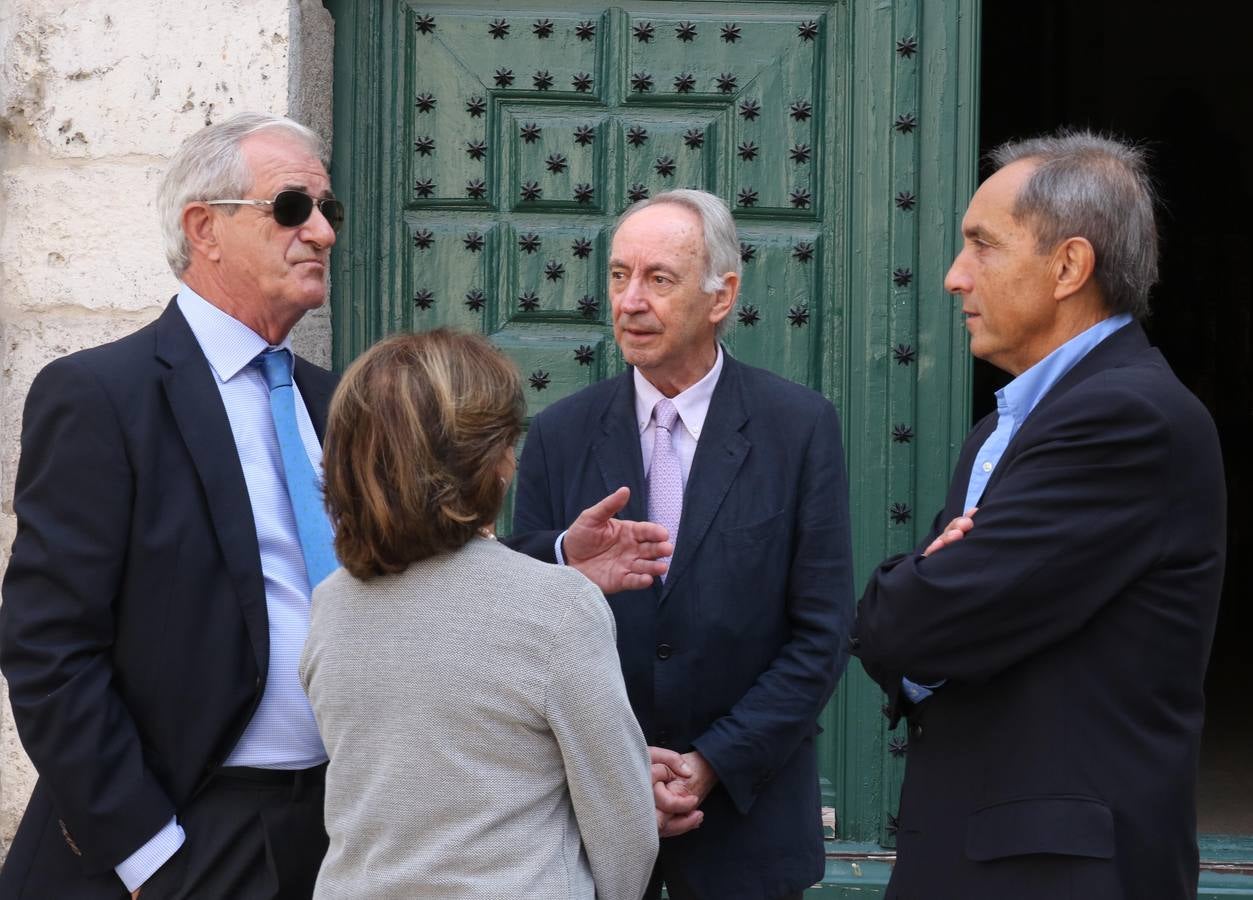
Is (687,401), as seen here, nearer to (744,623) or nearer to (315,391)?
(744,623)

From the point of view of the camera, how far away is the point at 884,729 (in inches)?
162

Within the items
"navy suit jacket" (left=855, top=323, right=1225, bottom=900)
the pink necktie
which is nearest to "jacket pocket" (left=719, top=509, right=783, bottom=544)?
the pink necktie

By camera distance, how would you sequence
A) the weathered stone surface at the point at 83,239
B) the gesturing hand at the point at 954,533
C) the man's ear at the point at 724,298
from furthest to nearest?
1. the weathered stone surface at the point at 83,239
2. the man's ear at the point at 724,298
3. the gesturing hand at the point at 954,533

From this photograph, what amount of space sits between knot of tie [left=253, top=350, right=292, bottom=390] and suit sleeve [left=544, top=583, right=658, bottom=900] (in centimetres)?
88

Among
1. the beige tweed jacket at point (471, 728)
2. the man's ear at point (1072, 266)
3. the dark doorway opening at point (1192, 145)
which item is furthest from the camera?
the dark doorway opening at point (1192, 145)

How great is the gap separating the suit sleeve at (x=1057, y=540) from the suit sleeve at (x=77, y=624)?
1210mm

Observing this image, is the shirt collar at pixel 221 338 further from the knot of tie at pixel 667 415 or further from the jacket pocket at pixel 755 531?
the jacket pocket at pixel 755 531

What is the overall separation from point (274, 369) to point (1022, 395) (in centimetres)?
124

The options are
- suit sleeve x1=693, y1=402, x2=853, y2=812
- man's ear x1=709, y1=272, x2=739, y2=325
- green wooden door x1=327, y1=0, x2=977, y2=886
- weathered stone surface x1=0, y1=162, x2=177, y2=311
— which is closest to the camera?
suit sleeve x1=693, y1=402, x2=853, y2=812

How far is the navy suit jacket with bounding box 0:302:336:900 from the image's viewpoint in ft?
7.28

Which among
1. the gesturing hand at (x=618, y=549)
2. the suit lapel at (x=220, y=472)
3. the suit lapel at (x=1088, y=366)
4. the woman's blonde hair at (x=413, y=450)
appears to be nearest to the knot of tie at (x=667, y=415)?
the gesturing hand at (x=618, y=549)

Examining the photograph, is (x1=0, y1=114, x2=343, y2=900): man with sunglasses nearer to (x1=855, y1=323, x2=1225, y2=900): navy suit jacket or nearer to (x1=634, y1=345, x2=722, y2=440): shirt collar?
(x1=634, y1=345, x2=722, y2=440): shirt collar

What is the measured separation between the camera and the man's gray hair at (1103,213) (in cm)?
232

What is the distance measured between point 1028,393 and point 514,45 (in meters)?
2.31
